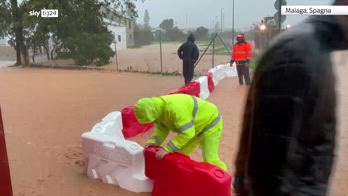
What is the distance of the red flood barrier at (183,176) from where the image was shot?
3484 millimetres

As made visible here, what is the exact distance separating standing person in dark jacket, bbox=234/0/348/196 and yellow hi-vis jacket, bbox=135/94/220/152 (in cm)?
276

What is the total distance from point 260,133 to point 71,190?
12.9ft

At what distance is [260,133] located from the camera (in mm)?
1034

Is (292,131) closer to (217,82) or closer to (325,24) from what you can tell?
(325,24)

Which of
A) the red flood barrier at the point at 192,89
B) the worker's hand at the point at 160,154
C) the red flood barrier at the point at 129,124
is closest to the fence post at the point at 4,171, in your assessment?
the worker's hand at the point at 160,154

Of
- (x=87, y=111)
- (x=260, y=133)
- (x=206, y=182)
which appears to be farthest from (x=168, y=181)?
(x=87, y=111)

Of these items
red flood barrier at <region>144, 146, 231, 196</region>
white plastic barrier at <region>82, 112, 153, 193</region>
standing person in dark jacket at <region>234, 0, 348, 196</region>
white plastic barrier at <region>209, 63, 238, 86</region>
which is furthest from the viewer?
white plastic barrier at <region>209, 63, 238, 86</region>

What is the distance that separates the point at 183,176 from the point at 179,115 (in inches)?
21.3

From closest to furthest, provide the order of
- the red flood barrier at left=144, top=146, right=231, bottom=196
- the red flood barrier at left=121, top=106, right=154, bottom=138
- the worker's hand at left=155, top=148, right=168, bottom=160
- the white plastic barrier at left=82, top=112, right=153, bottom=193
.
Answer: the red flood barrier at left=144, top=146, right=231, bottom=196 → the worker's hand at left=155, top=148, right=168, bottom=160 → the white plastic barrier at left=82, top=112, right=153, bottom=193 → the red flood barrier at left=121, top=106, right=154, bottom=138

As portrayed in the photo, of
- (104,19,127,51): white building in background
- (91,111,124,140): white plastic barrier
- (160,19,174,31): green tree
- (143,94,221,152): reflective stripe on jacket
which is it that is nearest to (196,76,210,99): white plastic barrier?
(91,111,124,140): white plastic barrier

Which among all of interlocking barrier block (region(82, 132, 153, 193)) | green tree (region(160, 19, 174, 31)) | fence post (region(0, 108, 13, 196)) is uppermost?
green tree (region(160, 19, 174, 31))

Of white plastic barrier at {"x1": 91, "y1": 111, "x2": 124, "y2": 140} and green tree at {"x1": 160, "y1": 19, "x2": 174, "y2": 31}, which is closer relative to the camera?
white plastic barrier at {"x1": 91, "y1": 111, "x2": 124, "y2": 140}

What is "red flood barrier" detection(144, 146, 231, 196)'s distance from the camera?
348 centimetres

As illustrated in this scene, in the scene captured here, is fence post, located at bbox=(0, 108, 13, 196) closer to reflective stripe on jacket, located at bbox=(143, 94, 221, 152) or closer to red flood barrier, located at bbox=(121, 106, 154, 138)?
reflective stripe on jacket, located at bbox=(143, 94, 221, 152)
